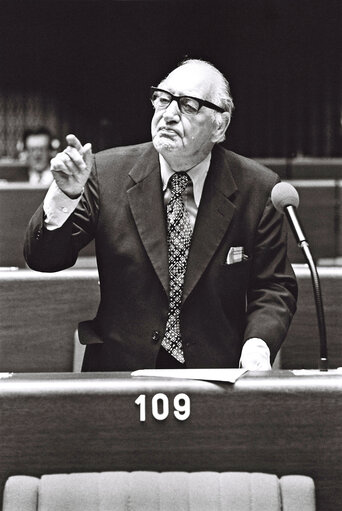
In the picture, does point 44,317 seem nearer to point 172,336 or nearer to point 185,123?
point 172,336

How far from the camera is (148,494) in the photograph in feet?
4.28

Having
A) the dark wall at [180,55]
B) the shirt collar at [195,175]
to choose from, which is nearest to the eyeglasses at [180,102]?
the shirt collar at [195,175]

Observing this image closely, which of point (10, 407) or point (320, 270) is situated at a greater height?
point (10, 407)

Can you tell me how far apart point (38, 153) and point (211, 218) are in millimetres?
4439

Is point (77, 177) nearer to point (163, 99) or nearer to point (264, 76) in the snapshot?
point (163, 99)

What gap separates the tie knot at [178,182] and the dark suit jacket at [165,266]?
1.4 inches

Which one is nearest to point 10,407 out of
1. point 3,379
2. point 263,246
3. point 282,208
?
point 3,379

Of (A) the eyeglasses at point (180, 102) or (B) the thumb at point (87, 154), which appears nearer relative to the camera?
(B) the thumb at point (87, 154)

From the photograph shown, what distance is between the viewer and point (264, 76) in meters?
9.41

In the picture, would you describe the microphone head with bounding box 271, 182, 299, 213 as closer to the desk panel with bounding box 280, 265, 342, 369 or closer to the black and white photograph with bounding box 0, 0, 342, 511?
the black and white photograph with bounding box 0, 0, 342, 511

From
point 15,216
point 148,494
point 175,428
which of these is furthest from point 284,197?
point 15,216

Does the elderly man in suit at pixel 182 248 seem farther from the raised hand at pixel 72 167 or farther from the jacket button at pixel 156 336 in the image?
the raised hand at pixel 72 167

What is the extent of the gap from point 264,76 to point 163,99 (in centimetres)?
776

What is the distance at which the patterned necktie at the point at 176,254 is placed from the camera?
190cm
